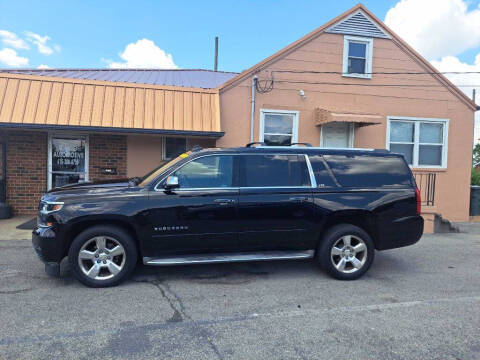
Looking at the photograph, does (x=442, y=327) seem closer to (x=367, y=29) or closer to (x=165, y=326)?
(x=165, y=326)

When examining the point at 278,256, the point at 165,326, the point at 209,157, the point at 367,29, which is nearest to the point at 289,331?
the point at 165,326

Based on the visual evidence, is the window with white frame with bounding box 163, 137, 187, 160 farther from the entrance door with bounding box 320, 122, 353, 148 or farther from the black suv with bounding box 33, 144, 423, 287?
the black suv with bounding box 33, 144, 423, 287

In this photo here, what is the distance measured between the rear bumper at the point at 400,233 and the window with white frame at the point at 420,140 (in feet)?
19.6

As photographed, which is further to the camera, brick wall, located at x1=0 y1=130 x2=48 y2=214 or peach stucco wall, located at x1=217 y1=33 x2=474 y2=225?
peach stucco wall, located at x1=217 y1=33 x2=474 y2=225

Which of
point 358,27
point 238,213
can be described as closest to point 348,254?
point 238,213

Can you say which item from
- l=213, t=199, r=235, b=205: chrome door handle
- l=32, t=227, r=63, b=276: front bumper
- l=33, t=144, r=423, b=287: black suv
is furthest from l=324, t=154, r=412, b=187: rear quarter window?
l=32, t=227, r=63, b=276: front bumper

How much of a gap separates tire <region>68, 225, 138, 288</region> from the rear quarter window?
9.98 ft

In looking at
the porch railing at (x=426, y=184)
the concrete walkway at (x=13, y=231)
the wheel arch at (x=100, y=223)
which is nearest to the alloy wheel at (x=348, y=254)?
the wheel arch at (x=100, y=223)

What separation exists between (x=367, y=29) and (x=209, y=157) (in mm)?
8213

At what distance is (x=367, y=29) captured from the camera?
10.4 metres

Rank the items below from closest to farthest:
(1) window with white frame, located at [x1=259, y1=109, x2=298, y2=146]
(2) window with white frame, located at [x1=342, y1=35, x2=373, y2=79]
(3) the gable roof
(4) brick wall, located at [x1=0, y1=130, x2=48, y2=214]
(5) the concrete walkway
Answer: (5) the concrete walkway
(4) brick wall, located at [x1=0, y1=130, x2=48, y2=214]
(3) the gable roof
(1) window with white frame, located at [x1=259, y1=109, x2=298, y2=146]
(2) window with white frame, located at [x1=342, y1=35, x2=373, y2=79]

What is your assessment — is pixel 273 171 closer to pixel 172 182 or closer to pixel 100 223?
pixel 172 182

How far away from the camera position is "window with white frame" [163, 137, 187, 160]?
9523 mm

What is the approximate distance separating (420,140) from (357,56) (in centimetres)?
326
